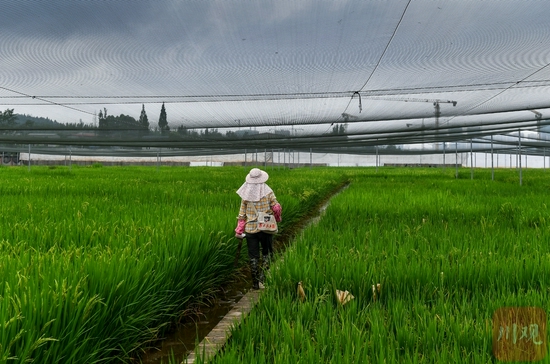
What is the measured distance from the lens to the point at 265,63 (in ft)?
23.4

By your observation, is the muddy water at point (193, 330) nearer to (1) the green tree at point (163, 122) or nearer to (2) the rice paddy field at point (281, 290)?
(2) the rice paddy field at point (281, 290)

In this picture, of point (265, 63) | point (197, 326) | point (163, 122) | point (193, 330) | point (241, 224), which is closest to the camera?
point (197, 326)

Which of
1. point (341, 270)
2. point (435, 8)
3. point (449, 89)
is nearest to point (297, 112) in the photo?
point (449, 89)

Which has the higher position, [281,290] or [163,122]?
[163,122]

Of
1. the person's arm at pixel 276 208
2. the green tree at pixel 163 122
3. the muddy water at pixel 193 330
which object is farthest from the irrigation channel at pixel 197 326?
the green tree at pixel 163 122

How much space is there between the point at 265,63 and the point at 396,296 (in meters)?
5.52

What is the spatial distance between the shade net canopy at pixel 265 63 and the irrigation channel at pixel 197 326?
342 cm

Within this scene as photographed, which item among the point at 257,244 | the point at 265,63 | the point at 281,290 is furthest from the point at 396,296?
the point at 265,63

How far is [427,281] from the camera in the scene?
256 centimetres

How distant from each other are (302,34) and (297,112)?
186 inches

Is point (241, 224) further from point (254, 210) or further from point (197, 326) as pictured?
point (197, 326)

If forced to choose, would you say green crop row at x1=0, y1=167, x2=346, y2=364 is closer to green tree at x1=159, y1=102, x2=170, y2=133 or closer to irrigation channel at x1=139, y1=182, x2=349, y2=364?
irrigation channel at x1=139, y1=182, x2=349, y2=364

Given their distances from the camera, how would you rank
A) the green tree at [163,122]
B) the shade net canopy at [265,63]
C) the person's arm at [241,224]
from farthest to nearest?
the green tree at [163,122] < the shade net canopy at [265,63] < the person's arm at [241,224]

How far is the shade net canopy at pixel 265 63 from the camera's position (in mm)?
5348
